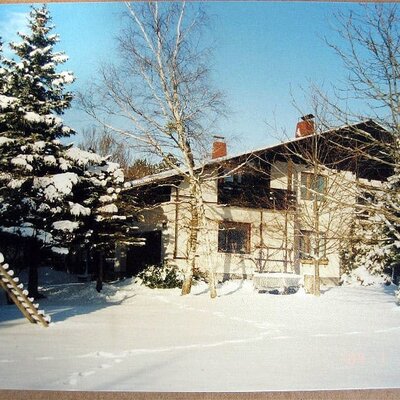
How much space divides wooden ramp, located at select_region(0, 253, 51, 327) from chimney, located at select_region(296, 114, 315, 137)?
289 cm

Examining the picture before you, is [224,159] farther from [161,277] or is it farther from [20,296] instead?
[20,296]

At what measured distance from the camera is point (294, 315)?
159 inches

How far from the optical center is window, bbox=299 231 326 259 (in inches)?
157

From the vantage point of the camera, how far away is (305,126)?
4289mm

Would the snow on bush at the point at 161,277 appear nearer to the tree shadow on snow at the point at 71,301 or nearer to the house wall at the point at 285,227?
the tree shadow on snow at the point at 71,301

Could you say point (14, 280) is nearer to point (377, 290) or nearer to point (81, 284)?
point (81, 284)

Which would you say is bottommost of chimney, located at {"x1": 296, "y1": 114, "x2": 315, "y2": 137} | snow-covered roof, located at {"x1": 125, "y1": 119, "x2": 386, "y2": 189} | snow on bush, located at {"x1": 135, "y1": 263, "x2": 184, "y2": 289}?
snow on bush, located at {"x1": 135, "y1": 263, "x2": 184, "y2": 289}

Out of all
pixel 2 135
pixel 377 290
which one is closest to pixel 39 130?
pixel 2 135

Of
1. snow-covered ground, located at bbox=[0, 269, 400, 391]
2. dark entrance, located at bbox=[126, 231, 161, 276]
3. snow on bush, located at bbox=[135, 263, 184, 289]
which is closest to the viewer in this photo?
snow-covered ground, located at bbox=[0, 269, 400, 391]

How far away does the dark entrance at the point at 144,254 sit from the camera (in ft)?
22.8

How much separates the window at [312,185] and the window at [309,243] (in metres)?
0.35

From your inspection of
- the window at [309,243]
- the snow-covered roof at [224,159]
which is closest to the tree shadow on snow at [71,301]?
the snow-covered roof at [224,159]

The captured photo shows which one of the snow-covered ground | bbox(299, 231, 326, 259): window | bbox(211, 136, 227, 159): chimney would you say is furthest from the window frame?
bbox(211, 136, 227, 159): chimney

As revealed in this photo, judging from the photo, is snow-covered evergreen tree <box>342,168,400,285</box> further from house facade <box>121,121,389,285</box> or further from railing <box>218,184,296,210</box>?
railing <box>218,184,296,210</box>
